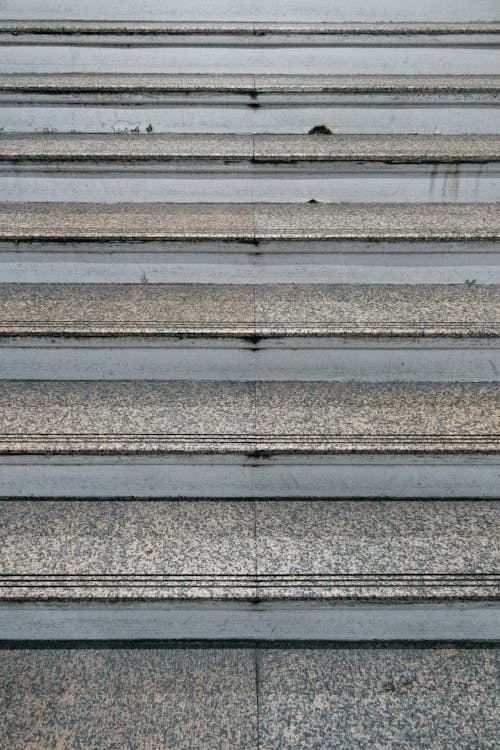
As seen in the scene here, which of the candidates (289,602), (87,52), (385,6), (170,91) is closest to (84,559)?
(289,602)

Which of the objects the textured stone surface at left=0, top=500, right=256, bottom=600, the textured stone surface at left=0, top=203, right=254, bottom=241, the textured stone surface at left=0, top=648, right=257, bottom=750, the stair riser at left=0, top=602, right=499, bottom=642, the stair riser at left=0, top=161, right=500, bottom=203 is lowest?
the textured stone surface at left=0, top=648, right=257, bottom=750

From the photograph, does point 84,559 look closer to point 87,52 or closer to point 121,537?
point 121,537

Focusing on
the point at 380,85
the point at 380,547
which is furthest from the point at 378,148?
the point at 380,547

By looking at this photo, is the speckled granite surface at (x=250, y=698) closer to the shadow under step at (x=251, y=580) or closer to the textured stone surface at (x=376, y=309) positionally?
the shadow under step at (x=251, y=580)

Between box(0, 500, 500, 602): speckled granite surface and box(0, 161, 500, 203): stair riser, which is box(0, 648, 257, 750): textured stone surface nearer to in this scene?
box(0, 500, 500, 602): speckled granite surface

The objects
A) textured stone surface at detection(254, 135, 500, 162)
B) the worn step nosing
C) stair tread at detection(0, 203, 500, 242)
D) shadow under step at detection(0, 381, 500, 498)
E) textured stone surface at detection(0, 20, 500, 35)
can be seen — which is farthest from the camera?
textured stone surface at detection(0, 20, 500, 35)

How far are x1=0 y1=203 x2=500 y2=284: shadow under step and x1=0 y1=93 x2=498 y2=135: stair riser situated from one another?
0.55 m

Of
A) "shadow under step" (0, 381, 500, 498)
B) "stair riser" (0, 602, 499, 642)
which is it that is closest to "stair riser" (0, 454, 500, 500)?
"shadow under step" (0, 381, 500, 498)

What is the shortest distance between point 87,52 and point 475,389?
211 cm

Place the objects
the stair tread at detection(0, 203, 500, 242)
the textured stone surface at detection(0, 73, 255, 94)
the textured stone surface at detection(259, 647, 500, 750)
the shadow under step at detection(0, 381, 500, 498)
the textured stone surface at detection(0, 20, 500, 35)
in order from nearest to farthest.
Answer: the textured stone surface at detection(259, 647, 500, 750) < the shadow under step at detection(0, 381, 500, 498) < the stair tread at detection(0, 203, 500, 242) < the textured stone surface at detection(0, 73, 255, 94) < the textured stone surface at detection(0, 20, 500, 35)

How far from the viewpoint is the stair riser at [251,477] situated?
60.1 inches

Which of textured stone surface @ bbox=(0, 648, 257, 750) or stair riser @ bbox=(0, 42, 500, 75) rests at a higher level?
stair riser @ bbox=(0, 42, 500, 75)

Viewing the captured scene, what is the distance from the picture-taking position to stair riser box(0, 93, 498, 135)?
92.9 inches

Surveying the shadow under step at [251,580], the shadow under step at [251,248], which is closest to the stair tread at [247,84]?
the shadow under step at [251,248]
